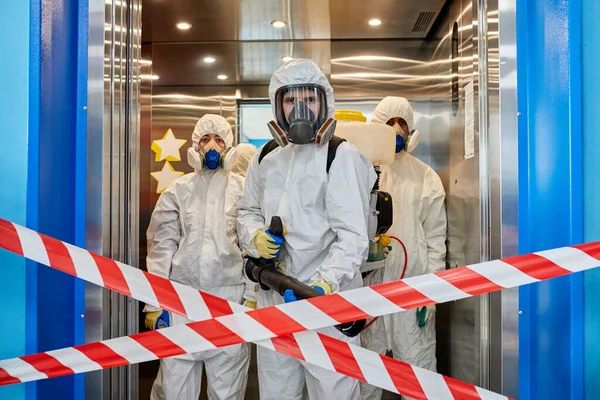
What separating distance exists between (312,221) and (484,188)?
678mm

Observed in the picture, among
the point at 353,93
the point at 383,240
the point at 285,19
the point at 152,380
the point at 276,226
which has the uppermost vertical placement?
the point at 285,19

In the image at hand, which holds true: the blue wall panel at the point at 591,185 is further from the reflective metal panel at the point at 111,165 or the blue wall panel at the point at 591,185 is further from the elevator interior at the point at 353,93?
the reflective metal panel at the point at 111,165

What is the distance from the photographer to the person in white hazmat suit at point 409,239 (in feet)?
10.2

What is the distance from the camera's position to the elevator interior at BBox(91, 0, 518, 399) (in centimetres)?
199

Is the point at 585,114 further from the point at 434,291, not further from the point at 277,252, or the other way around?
the point at 277,252

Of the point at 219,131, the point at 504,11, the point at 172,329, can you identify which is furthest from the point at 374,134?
the point at 172,329

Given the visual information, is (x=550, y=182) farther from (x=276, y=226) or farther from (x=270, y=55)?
(x=270, y=55)

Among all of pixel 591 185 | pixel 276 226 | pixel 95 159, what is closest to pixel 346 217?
pixel 276 226

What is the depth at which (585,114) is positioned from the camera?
1860 mm

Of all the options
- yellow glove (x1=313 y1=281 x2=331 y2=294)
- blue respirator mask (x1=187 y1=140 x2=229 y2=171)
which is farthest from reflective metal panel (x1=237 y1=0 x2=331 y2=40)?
yellow glove (x1=313 y1=281 x2=331 y2=294)

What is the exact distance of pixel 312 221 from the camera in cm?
206

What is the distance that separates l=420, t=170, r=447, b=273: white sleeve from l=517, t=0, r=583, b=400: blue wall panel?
1.28m

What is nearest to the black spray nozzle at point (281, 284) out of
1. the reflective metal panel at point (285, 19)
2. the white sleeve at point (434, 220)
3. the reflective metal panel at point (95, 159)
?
the reflective metal panel at point (95, 159)

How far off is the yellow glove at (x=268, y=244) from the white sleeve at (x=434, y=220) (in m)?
1.47
